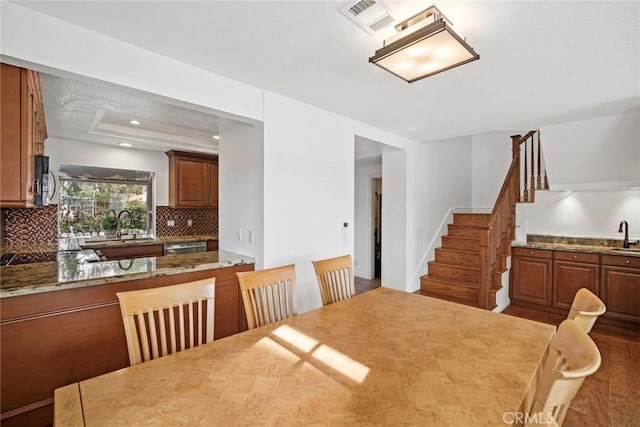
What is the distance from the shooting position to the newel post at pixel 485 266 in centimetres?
370

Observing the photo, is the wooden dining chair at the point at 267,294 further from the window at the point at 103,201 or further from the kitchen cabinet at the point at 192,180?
the window at the point at 103,201

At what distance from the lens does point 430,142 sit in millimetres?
4867

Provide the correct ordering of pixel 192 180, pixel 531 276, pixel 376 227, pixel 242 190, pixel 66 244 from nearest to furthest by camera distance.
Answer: pixel 242 190 → pixel 66 244 → pixel 531 276 → pixel 192 180 → pixel 376 227

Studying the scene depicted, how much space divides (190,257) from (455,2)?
2653 millimetres

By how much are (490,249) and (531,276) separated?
2.86 feet

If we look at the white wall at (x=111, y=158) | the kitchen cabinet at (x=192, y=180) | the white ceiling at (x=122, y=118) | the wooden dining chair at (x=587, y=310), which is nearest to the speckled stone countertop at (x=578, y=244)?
the wooden dining chair at (x=587, y=310)

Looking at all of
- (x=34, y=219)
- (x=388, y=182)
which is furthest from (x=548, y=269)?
(x=34, y=219)

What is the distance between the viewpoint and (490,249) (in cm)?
378

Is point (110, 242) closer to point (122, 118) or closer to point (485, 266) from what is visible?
point (122, 118)

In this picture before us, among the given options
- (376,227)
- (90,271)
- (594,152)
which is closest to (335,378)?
(90,271)

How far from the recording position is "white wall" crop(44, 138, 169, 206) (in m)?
4.12

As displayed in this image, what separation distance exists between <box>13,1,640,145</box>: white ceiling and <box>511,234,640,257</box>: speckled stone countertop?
1646 millimetres

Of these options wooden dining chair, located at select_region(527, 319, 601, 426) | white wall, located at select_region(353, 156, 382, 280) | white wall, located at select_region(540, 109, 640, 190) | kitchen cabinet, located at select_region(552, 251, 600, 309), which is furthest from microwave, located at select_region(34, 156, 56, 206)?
kitchen cabinet, located at select_region(552, 251, 600, 309)

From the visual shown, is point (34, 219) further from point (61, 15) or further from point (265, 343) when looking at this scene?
point (265, 343)
